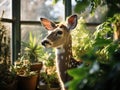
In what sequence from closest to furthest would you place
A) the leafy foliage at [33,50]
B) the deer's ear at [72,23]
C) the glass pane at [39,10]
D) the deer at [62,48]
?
the deer at [62,48] < the deer's ear at [72,23] < the leafy foliage at [33,50] < the glass pane at [39,10]

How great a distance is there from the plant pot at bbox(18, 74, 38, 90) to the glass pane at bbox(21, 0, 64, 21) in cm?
63

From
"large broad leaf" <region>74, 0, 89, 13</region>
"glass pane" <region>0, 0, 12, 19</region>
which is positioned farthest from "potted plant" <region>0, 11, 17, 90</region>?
"large broad leaf" <region>74, 0, 89, 13</region>

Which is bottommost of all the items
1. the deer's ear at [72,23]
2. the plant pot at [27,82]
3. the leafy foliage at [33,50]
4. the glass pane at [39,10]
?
the plant pot at [27,82]

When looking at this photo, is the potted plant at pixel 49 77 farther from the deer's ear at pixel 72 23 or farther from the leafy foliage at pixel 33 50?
the deer's ear at pixel 72 23

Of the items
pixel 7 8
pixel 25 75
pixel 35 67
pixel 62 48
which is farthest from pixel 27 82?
pixel 7 8

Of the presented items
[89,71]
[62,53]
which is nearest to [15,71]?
[62,53]

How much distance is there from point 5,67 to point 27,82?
0.23 metres

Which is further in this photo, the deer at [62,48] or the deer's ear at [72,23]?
the deer's ear at [72,23]

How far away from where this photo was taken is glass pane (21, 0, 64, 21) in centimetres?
282

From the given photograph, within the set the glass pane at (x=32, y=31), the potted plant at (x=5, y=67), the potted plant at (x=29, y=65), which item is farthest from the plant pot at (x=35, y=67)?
the glass pane at (x=32, y=31)

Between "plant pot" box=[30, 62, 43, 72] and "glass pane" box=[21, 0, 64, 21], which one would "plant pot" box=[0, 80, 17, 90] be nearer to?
"plant pot" box=[30, 62, 43, 72]

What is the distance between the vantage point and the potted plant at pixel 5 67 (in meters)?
2.24

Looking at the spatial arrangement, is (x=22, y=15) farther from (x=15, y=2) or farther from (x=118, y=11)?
(x=118, y=11)

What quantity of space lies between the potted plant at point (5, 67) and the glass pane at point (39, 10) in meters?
0.46
